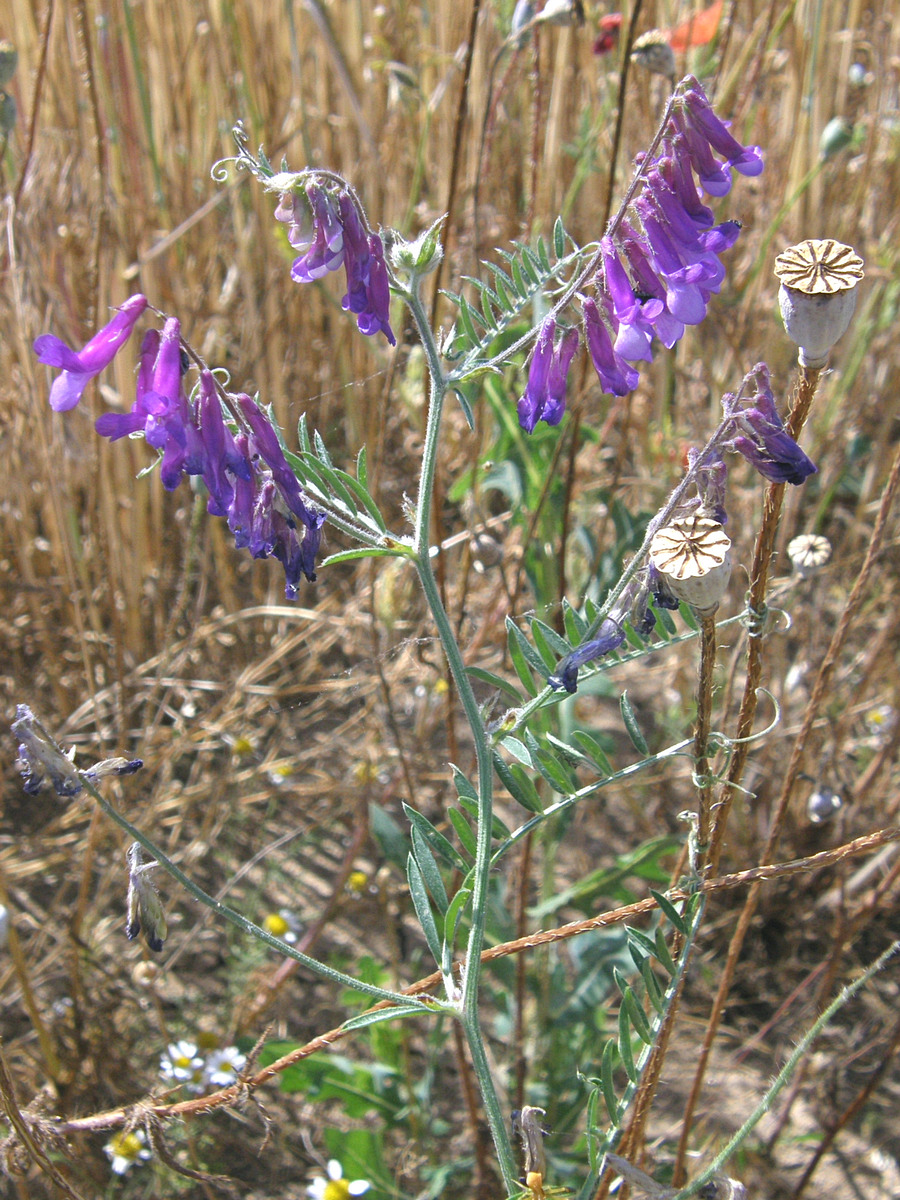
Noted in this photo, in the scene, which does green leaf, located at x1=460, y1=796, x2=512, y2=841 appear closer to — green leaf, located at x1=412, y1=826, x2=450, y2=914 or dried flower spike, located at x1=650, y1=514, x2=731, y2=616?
green leaf, located at x1=412, y1=826, x2=450, y2=914

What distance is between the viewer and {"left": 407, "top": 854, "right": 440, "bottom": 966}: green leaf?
1006 millimetres

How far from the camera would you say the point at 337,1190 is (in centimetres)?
150

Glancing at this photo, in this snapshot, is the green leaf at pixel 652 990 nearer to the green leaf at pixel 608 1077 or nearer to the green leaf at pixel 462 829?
the green leaf at pixel 608 1077

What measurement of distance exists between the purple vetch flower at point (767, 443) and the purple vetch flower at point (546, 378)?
0.16m

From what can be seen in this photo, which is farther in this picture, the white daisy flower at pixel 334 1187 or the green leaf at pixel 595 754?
the white daisy flower at pixel 334 1187

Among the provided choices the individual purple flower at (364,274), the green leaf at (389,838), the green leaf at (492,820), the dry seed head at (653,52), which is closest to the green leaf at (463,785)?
the green leaf at (492,820)

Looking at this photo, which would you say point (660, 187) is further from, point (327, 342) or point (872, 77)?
point (872, 77)

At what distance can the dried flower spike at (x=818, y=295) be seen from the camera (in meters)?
0.82

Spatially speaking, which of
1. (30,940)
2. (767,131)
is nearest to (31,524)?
(30,940)

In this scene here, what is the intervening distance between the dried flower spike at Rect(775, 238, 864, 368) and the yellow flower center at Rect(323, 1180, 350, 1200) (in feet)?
4.40

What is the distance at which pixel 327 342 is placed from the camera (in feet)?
9.50

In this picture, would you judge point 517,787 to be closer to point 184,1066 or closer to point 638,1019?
point 638,1019

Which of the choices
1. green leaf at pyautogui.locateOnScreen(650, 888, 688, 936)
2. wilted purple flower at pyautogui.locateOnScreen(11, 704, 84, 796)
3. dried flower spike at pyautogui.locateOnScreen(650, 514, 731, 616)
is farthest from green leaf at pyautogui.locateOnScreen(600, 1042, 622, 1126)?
wilted purple flower at pyautogui.locateOnScreen(11, 704, 84, 796)

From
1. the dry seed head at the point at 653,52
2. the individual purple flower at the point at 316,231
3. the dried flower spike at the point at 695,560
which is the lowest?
the dried flower spike at the point at 695,560
